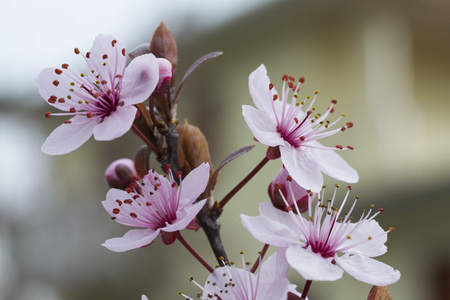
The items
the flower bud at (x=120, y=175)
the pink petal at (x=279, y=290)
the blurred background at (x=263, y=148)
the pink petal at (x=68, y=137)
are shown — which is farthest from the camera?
the blurred background at (x=263, y=148)

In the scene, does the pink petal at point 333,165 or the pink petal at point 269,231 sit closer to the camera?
the pink petal at point 269,231

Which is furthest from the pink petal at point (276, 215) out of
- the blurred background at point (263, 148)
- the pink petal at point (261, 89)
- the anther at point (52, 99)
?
the blurred background at point (263, 148)

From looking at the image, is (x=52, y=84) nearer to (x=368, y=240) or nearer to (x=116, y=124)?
(x=116, y=124)

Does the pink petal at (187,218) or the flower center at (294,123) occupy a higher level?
the flower center at (294,123)

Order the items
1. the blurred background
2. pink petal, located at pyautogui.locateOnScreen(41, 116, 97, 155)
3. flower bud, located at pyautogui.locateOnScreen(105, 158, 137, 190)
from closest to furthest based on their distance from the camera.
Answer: pink petal, located at pyautogui.locateOnScreen(41, 116, 97, 155)
flower bud, located at pyautogui.locateOnScreen(105, 158, 137, 190)
the blurred background

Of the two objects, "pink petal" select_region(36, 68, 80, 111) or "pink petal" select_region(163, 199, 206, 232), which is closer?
"pink petal" select_region(163, 199, 206, 232)

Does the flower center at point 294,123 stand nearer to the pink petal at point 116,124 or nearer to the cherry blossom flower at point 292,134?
the cherry blossom flower at point 292,134

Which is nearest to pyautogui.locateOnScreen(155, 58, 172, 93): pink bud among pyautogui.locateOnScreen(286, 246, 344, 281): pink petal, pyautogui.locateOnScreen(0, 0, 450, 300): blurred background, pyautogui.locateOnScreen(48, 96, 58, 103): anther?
pyautogui.locateOnScreen(48, 96, 58, 103): anther

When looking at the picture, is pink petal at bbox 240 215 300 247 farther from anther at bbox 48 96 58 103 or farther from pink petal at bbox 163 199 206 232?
anther at bbox 48 96 58 103
